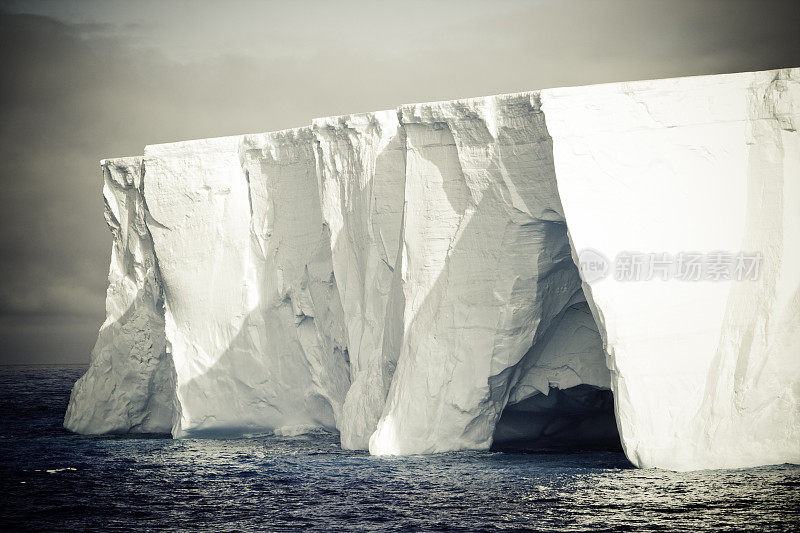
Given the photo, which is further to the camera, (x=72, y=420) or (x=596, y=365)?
(x=72, y=420)

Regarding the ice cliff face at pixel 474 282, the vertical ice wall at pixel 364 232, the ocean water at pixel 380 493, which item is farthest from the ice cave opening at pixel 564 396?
the vertical ice wall at pixel 364 232

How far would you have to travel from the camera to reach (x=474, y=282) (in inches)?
754

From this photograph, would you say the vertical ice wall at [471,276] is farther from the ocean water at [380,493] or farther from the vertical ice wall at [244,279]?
the vertical ice wall at [244,279]

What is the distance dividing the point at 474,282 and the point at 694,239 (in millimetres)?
4645

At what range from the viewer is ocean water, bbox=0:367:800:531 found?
13.7m

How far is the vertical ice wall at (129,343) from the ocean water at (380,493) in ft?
13.7

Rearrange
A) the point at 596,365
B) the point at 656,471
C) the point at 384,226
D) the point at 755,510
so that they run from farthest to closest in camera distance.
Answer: the point at 384,226, the point at 596,365, the point at 656,471, the point at 755,510

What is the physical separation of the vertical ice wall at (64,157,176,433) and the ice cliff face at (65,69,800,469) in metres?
0.07

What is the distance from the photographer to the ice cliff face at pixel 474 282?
16.3m

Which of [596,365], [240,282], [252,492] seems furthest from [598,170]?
[240,282]

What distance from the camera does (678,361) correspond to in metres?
16.2

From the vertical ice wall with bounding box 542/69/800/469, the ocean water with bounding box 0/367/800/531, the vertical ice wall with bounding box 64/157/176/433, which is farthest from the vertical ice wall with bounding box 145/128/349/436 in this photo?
the vertical ice wall with bounding box 542/69/800/469

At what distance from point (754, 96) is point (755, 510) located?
7681mm

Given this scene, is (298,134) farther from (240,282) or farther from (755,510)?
(755,510)
